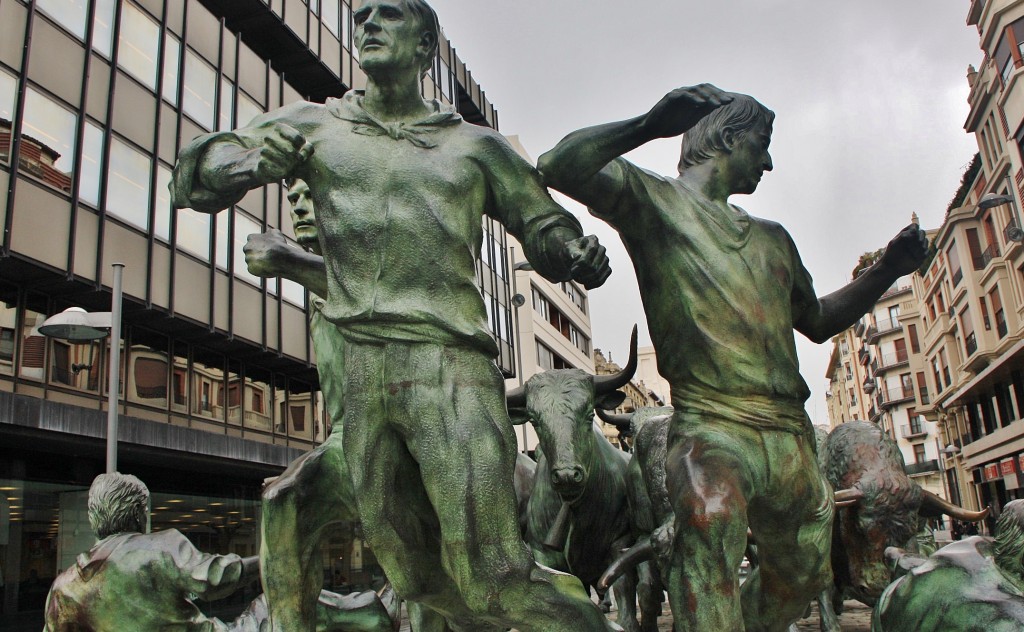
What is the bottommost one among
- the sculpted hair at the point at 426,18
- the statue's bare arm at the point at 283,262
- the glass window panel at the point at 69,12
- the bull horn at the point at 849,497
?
the bull horn at the point at 849,497

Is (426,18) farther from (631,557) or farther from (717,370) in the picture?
(631,557)

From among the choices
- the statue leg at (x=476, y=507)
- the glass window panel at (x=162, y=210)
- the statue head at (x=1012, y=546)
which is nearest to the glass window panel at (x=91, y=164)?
the glass window panel at (x=162, y=210)

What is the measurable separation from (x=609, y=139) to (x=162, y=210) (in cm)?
1803

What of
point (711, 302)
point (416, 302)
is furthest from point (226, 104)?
point (416, 302)

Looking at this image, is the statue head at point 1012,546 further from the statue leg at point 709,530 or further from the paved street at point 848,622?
the paved street at point 848,622

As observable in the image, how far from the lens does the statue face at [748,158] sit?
11.4 feet

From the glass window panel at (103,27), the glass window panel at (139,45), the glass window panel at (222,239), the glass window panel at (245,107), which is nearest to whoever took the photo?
the glass window panel at (103,27)

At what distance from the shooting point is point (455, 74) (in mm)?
35844

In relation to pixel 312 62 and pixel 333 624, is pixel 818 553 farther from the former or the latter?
pixel 312 62

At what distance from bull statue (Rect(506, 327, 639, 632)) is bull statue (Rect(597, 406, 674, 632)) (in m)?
0.08

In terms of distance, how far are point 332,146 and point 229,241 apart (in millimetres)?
19403

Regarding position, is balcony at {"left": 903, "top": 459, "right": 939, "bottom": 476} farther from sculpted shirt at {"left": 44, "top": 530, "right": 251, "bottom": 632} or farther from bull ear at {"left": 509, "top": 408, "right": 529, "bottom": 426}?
sculpted shirt at {"left": 44, "top": 530, "right": 251, "bottom": 632}

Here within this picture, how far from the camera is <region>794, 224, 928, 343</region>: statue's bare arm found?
3.53m

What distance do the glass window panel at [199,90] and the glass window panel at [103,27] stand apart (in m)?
2.34
